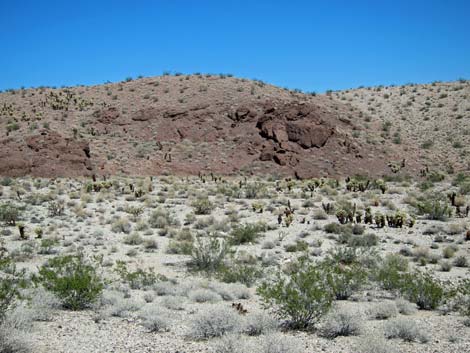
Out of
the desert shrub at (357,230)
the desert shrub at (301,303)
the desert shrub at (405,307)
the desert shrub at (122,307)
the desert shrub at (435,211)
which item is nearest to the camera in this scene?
the desert shrub at (301,303)

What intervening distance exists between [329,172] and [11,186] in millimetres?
22116

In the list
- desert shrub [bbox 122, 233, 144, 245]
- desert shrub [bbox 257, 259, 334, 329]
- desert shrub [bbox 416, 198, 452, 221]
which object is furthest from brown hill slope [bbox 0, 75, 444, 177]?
desert shrub [bbox 257, 259, 334, 329]

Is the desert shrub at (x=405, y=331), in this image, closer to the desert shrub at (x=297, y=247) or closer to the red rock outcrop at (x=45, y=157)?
the desert shrub at (x=297, y=247)

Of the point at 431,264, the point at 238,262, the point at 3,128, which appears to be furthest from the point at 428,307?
the point at 3,128

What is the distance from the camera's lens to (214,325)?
8258 millimetres

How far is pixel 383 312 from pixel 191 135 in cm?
3554

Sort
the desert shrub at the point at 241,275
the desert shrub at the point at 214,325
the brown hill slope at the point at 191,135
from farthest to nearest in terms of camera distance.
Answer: the brown hill slope at the point at 191,135
the desert shrub at the point at 241,275
the desert shrub at the point at 214,325

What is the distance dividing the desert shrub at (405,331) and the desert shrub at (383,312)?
39.3 inches

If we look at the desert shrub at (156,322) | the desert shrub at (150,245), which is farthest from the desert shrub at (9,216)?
the desert shrub at (156,322)

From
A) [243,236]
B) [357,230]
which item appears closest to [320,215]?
[357,230]

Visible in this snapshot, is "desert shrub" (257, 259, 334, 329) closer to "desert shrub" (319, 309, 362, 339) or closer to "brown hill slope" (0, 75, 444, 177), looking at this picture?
"desert shrub" (319, 309, 362, 339)

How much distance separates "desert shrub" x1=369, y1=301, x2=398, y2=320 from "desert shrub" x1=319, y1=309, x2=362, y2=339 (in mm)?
838

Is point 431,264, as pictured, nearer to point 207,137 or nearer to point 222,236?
point 222,236

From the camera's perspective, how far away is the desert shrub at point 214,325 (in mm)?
8172
